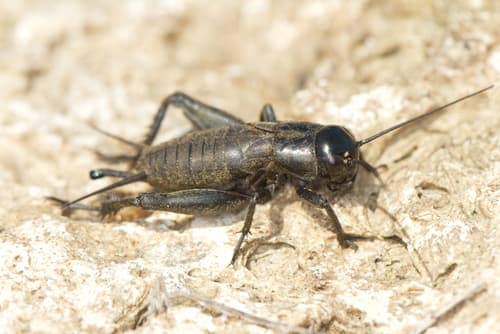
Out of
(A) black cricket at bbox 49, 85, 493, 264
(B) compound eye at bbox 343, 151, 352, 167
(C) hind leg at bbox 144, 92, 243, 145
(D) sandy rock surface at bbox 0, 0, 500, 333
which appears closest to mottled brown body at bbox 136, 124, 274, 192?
(A) black cricket at bbox 49, 85, 493, 264

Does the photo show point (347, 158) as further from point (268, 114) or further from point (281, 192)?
point (268, 114)

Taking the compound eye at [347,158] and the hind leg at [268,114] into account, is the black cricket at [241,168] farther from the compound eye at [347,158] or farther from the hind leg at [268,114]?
the hind leg at [268,114]

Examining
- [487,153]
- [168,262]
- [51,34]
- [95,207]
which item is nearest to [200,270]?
[168,262]

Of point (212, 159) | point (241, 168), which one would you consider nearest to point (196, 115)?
point (212, 159)

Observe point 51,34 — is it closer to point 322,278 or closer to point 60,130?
point 60,130

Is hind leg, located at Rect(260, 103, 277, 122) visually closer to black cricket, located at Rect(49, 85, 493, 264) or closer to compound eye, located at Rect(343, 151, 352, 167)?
black cricket, located at Rect(49, 85, 493, 264)
